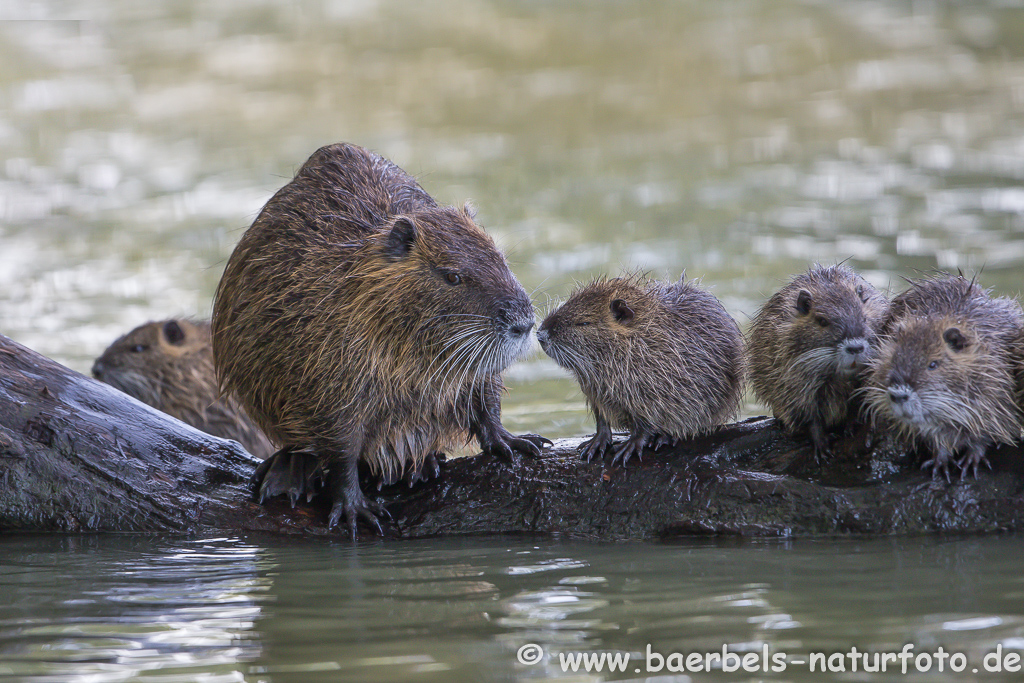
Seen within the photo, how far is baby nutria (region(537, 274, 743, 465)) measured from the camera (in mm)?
4574

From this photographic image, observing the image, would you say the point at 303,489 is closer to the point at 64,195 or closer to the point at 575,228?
the point at 575,228

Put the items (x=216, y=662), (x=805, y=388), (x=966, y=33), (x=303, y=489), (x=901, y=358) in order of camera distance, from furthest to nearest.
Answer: (x=966, y=33)
(x=303, y=489)
(x=805, y=388)
(x=901, y=358)
(x=216, y=662)

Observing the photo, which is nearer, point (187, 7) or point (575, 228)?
point (575, 228)

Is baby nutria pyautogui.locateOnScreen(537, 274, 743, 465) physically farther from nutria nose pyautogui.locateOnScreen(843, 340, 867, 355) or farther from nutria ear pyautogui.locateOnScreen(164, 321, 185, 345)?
nutria ear pyautogui.locateOnScreen(164, 321, 185, 345)

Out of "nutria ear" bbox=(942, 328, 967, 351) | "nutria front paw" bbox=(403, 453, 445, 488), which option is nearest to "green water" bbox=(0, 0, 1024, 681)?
"nutria front paw" bbox=(403, 453, 445, 488)

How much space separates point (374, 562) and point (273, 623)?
0.60 m

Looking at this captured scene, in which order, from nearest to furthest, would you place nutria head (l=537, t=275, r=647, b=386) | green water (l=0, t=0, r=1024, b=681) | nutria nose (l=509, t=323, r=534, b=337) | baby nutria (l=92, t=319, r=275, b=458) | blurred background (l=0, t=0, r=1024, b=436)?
green water (l=0, t=0, r=1024, b=681) < nutria nose (l=509, t=323, r=534, b=337) < nutria head (l=537, t=275, r=647, b=386) < baby nutria (l=92, t=319, r=275, b=458) < blurred background (l=0, t=0, r=1024, b=436)

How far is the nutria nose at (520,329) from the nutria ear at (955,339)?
1343mm

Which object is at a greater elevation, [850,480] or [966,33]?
[966,33]

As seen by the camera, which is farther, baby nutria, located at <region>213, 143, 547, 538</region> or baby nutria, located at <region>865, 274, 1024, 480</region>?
baby nutria, located at <region>213, 143, 547, 538</region>

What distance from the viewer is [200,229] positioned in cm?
1113

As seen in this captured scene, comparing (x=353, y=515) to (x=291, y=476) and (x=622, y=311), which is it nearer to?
(x=291, y=476)

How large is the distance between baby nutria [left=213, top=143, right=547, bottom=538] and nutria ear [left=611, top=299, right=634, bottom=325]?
1.73ft

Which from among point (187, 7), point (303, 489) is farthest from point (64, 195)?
point (303, 489)
